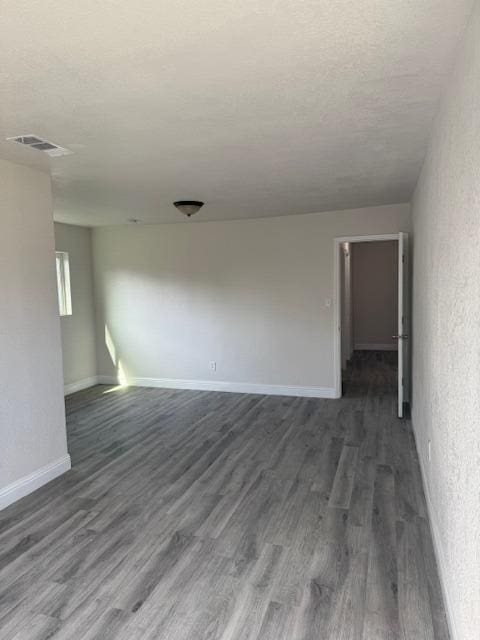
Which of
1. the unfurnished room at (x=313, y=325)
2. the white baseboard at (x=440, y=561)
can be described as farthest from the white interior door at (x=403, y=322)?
the white baseboard at (x=440, y=561)

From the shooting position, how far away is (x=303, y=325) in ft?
19.4

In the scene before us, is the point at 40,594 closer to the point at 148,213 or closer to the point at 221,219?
the point at 148,213

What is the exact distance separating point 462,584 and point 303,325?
437cm

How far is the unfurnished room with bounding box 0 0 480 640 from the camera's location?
1590 millimetres

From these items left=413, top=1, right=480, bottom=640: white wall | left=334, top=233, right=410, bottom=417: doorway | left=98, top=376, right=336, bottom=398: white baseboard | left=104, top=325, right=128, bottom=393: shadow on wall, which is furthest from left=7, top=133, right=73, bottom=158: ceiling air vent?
left=334, top=233, right=410, bottom=417: doorway

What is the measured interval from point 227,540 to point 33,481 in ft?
5.49

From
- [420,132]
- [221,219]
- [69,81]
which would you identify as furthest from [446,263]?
[221,219]

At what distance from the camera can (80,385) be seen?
6.67 metres

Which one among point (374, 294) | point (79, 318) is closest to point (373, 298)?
point (374, 294)

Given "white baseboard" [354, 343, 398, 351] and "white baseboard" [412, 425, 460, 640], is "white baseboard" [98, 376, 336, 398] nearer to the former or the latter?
"white baseboard" [412, 425, 460, 640]

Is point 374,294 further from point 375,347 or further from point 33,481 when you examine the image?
point 33,481

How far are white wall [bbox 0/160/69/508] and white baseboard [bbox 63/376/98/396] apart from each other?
2.90 m

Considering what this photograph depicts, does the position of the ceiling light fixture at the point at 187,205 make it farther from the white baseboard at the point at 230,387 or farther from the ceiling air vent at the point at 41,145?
the white baseboard at the point at 230,387

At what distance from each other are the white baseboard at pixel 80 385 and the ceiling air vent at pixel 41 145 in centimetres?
413
